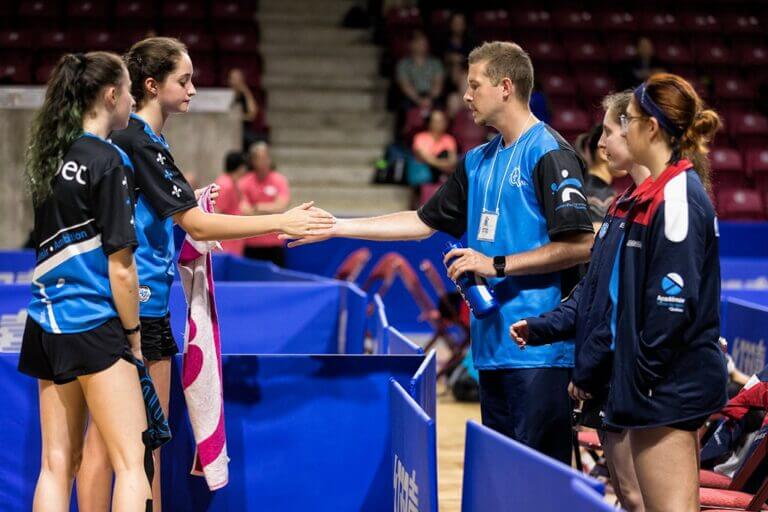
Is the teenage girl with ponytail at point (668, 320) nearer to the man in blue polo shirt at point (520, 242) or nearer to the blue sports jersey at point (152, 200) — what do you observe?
the man in blue polo shirt at point (520, 242)

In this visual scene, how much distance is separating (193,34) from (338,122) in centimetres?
190

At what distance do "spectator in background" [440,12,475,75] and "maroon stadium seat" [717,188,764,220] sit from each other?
3109mm

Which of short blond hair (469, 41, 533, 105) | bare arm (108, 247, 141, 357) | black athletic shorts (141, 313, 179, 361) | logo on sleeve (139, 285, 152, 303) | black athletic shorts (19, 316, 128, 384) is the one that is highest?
short blond hair (469, 41, 533, 105)

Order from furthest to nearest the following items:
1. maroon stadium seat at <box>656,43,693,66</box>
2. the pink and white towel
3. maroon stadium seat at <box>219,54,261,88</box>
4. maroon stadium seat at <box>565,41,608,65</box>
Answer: maroon stadium seat at <box>656,43,693,66</box> < maroon stadium seat at <box>565,41,608,65</box> < maroon stadium seat at <box>219,54,261,88</box> < the pink and white towel

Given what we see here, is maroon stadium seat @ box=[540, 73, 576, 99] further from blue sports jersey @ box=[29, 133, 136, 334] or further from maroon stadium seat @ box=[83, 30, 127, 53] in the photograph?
blue sports jersey @ box=[29, 133, 136, 334]

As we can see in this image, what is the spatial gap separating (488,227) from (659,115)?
83 cm

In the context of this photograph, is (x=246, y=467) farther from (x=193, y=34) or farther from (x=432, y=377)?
(x=193, y=34)

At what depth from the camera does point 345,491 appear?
4.07m

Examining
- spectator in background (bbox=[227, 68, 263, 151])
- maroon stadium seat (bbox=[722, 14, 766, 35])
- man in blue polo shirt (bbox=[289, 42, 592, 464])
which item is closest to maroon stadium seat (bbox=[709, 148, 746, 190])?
maroon stadium seat (bbox=[722, 14, 766, 35])

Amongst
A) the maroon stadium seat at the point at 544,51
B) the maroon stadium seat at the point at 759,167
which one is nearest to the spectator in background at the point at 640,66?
the maroon stadium seat at the point at 544,51

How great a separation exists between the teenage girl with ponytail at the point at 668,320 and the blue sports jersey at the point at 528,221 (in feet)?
1.77

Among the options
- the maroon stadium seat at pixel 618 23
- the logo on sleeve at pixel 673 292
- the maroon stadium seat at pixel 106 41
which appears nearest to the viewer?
the logo on sleeve at pixel 673 292

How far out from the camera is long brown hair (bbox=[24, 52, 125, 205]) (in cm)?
314

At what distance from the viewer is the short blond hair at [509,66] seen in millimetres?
3539
